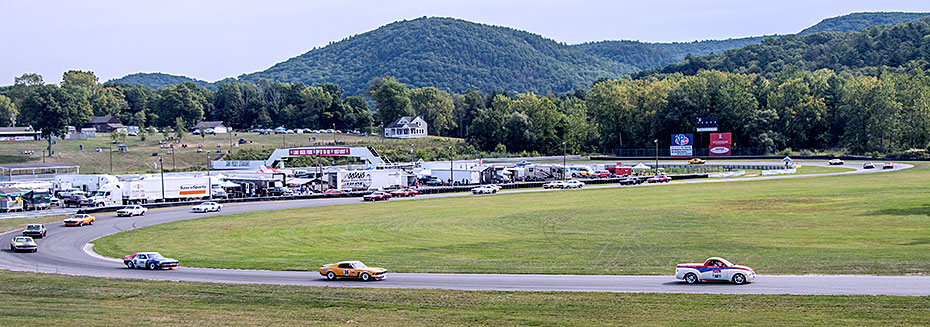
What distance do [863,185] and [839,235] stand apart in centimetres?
3328

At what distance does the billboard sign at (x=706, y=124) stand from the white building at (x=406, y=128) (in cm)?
6846

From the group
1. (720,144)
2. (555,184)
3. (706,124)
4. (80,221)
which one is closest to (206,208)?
(80,221)

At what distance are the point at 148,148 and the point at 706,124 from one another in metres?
101

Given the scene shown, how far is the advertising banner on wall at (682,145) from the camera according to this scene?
12475cm

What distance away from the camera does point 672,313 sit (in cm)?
2167

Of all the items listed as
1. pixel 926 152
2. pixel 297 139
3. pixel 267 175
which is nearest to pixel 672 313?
pixel 267 175

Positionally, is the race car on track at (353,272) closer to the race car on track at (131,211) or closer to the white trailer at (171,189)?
the race car on track at (131,211)

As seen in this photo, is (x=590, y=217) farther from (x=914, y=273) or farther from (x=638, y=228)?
(x=914, y=273)

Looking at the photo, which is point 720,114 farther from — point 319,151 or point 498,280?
point 498,280

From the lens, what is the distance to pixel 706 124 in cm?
13150

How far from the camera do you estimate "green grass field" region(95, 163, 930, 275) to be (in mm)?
32188

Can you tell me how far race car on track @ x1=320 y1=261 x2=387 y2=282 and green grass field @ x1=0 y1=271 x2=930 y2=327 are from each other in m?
2.33

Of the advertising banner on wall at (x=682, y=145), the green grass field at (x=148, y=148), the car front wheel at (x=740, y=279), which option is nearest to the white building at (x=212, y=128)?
the green grass field at (x=148, y=148)

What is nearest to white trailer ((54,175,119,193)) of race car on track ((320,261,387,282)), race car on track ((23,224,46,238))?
race car on track ((23,224,46,238))
